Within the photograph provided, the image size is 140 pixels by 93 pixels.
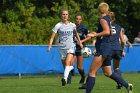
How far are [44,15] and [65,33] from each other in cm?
1720

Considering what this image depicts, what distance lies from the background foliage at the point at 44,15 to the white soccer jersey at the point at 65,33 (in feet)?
42.7

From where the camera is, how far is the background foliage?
28938 mm

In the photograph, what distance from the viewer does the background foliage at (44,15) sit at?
2894 centimetres

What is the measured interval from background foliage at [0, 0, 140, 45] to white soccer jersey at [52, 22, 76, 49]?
13026mm

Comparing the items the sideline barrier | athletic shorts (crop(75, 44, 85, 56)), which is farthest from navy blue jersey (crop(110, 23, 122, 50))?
the sideline barrier

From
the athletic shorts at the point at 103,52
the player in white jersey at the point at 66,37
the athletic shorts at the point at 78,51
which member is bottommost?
the athletic shorts at the point at 78,51

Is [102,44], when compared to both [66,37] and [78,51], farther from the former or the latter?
[78,51]

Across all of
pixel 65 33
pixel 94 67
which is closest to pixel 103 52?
pixel 94 67

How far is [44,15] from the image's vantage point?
31.5 meters

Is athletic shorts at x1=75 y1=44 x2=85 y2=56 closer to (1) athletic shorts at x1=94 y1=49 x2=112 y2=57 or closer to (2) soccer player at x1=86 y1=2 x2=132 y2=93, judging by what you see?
(2) soccer player at x1=86 y1=2 x2=132 y2=93

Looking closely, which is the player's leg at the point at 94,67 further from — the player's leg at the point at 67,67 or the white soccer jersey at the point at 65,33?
the white soccer jersey at the point at 65,33

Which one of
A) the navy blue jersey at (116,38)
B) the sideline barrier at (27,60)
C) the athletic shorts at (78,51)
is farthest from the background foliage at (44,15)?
the navy blue jersey at (116,38)

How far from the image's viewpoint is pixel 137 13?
3228 cm

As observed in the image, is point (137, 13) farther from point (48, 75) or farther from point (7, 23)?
point (48, 75)
